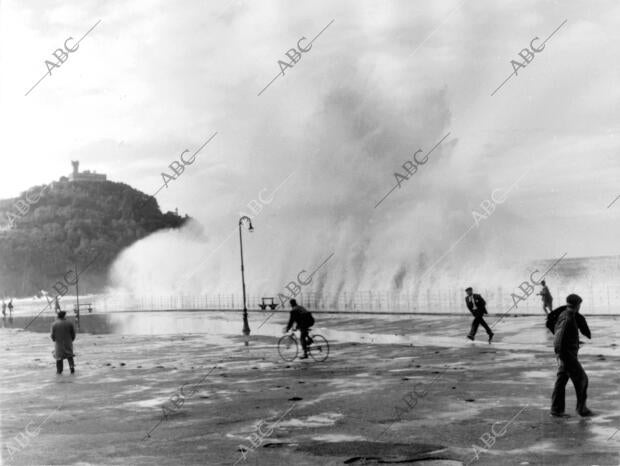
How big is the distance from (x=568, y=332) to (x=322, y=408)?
397 cm

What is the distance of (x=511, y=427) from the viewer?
32.2ft

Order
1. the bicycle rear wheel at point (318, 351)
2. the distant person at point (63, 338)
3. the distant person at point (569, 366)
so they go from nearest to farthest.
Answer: the distant person at point (569, 366), the distant person at point (63, 338), the bicycle rear wheel at point (318, 351)

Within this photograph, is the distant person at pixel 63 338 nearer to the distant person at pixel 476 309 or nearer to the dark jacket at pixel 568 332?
the distant person at pixel 476 309

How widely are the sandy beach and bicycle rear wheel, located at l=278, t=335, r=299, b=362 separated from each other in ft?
1.13

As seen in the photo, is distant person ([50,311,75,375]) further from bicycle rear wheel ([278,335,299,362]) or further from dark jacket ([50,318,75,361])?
bicycle rear wheel ([278,335,299,362])

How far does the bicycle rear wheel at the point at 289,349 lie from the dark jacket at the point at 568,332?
10056 mm

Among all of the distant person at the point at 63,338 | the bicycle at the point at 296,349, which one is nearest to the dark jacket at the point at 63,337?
the distant person at the point at 63,338

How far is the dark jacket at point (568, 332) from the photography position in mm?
10484

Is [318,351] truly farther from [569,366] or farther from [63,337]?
[569,366]

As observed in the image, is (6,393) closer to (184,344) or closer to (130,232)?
(184,344)

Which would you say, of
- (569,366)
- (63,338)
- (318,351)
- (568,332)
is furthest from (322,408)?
(63,338)

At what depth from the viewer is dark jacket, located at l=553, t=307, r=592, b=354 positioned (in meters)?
10.5

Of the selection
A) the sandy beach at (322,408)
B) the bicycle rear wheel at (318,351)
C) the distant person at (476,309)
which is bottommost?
the sandy beach at (322,408)

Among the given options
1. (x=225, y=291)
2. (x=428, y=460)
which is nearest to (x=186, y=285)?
(x=225, y=291)
